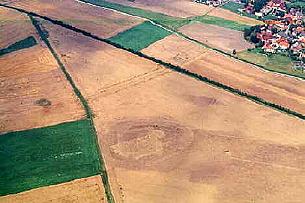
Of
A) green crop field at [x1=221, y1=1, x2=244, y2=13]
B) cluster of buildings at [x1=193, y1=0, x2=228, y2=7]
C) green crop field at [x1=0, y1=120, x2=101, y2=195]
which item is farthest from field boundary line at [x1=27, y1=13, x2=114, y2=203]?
green crop field at [x1=221, y1=1, x2=244, y2=13]

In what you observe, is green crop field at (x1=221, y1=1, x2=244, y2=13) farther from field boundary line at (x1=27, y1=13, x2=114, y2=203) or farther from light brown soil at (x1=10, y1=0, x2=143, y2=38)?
field boundary line at (x1=27, y1=13, x2=114, y2=203)

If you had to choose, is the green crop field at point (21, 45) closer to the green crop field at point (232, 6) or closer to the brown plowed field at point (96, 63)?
the brown plowed field at point (96, 63)

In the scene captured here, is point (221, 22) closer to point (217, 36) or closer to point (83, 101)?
point (217, 36)

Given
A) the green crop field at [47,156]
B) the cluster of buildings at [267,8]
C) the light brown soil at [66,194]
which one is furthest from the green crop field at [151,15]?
the light brown soil at [66,194]

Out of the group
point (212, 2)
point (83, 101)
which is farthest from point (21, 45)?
point (212, 2)

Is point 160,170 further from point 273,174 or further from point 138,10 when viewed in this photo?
point 138,10

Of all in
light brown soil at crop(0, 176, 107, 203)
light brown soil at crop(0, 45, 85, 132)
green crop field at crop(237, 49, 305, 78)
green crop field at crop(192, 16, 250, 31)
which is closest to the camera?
light brown soil at crop(0, 176, 107, 203)
